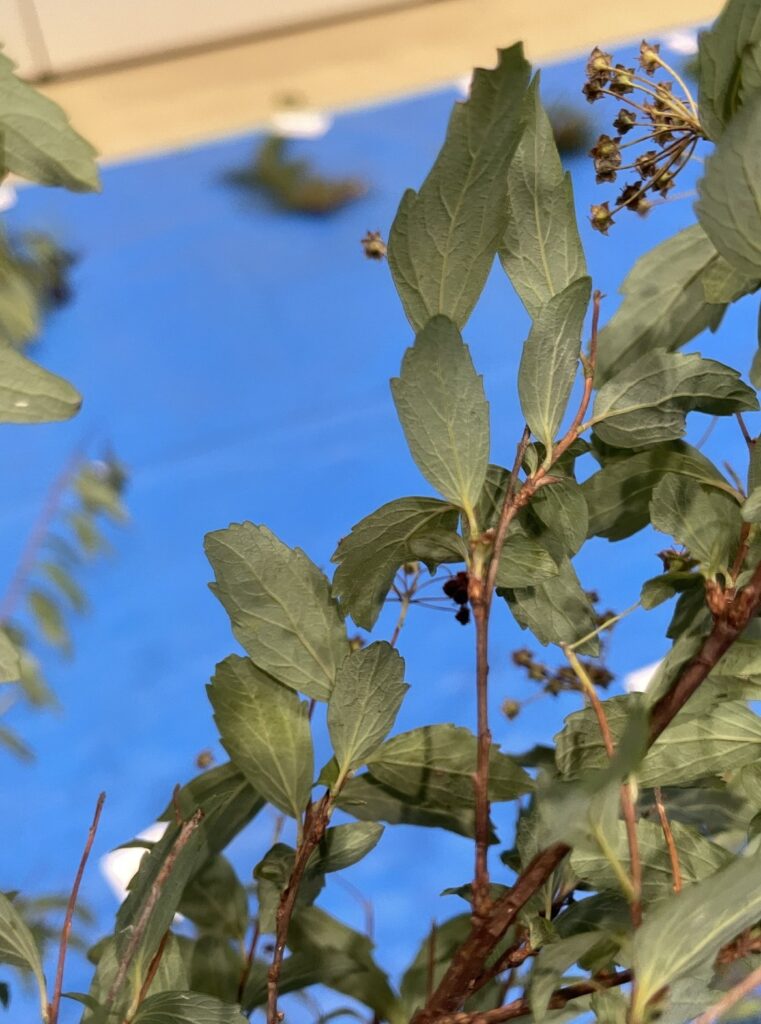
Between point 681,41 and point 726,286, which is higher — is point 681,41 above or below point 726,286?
above

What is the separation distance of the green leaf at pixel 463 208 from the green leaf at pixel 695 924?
129mm

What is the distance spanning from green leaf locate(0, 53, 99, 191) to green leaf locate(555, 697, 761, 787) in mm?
183

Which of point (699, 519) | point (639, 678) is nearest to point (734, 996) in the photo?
point (699, 519)

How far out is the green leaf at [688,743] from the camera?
26cm

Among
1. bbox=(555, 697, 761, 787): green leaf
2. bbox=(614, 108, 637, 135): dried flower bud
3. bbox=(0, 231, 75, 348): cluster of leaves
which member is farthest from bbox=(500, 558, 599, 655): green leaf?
bbox=(0, 231, 75, 348): cluster of leaves

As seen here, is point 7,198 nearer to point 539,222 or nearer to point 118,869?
point 118,869

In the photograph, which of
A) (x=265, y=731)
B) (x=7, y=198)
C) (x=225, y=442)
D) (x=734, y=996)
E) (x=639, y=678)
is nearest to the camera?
(x=734, y=996)

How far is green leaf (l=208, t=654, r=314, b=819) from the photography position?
0.96 feet

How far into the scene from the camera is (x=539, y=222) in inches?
9.9

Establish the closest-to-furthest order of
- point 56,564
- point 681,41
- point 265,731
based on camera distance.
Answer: point 265,731, point 56,564, point 681,41

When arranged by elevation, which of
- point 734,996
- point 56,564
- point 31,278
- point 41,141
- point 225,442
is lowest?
point 734,996

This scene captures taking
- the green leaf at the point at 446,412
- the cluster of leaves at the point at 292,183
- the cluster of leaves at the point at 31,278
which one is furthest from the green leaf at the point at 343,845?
the cluster of leaves at the point at 292,183

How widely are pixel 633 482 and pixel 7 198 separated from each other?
89 cm

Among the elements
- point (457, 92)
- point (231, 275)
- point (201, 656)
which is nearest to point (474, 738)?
point (201, 656)
